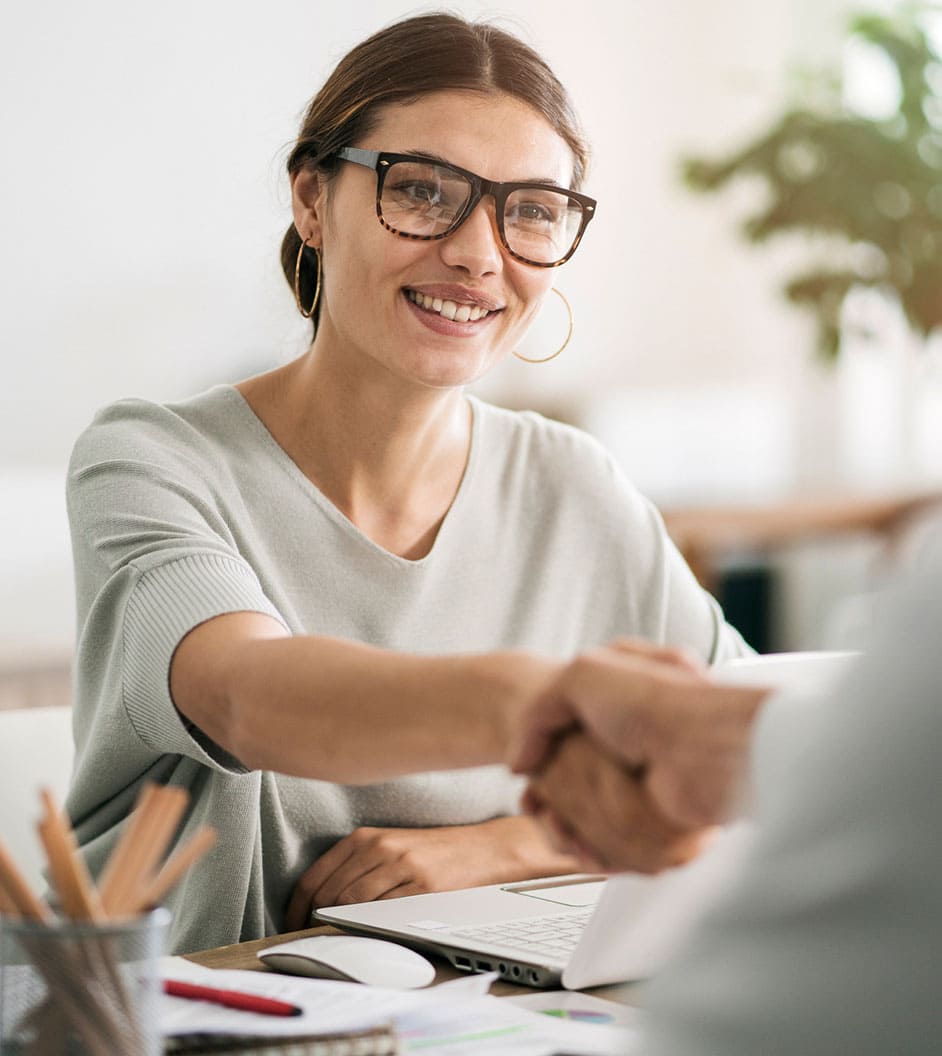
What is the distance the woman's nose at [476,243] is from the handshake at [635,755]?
699 millimetres

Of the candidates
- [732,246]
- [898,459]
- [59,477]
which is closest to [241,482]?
[59,477]

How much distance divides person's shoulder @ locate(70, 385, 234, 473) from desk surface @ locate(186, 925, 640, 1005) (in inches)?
19.1

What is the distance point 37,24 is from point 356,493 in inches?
104

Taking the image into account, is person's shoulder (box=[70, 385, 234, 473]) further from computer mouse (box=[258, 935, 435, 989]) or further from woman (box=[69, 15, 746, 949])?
computer mouse (box=[258, 935, 435, 989])

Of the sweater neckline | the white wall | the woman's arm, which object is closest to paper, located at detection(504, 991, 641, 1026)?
the woman's arm

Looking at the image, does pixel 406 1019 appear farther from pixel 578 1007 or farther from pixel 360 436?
pixel 360 436

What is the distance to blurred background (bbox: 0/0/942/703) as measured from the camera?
3.73 meters

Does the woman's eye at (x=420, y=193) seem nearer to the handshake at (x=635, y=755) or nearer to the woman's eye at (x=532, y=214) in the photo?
the woman's eye at (x=532, y=214)

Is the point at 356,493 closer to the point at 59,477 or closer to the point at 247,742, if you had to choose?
the point at 247,742

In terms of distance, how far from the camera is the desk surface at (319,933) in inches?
38.8

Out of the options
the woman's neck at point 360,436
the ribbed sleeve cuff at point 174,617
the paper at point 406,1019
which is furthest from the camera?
the woman's neck at point 360,436

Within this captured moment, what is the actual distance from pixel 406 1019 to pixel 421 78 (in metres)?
0.98

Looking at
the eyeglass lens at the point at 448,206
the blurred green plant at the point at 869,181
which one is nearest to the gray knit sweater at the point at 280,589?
the eyeglass lens at the point at 448,206

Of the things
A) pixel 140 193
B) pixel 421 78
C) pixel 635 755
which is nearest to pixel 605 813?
pixel 635 755
